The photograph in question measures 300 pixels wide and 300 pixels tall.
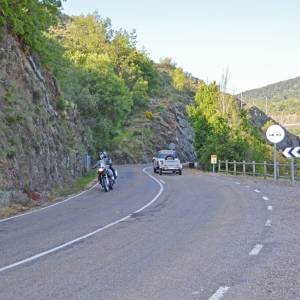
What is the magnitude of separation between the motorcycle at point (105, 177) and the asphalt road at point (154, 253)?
301 inches

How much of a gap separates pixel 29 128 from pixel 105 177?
4.28 metres

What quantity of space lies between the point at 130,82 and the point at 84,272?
99.1m

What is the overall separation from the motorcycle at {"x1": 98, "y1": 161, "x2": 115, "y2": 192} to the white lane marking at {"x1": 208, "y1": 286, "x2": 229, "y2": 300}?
18811 mm

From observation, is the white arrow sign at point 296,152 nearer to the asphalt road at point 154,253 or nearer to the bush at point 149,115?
the asphalt road at point 154,253

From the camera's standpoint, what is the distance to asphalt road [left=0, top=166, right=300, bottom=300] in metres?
6.92

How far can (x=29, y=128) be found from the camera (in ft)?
81.6

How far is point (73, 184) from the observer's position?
30.8m

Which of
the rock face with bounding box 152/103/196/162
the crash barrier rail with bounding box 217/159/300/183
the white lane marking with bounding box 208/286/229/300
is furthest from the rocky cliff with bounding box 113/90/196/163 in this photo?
the white lane marking with bounding box 208/286/229/300

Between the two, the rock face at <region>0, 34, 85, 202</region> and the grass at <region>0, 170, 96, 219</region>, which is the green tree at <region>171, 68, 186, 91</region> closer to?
the rock face at <region>0, 34, 85, 202</region>

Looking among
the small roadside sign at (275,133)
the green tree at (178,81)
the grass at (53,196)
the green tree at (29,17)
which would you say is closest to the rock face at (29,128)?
the grass at (53,196)

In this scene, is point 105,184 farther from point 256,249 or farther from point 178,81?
point 178,81

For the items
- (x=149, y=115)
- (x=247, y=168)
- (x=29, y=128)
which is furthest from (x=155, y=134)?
(x=29, y=128)

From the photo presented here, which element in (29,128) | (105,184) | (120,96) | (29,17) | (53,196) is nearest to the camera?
(53,196)

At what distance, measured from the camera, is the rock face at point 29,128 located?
21.5 meters
